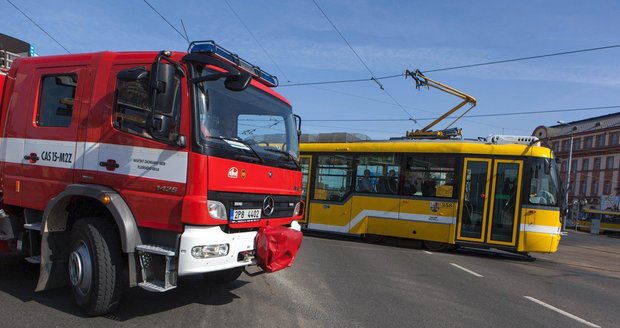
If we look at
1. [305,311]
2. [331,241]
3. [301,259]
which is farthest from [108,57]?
[331,241]

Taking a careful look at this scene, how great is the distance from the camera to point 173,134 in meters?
4.45

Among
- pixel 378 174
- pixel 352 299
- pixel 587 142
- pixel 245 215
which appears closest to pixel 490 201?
pixel 378 174

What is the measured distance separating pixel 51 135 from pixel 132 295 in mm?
2121

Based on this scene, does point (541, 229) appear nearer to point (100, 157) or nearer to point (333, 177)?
point (333, 177)

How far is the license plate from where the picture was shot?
4632 millimetres

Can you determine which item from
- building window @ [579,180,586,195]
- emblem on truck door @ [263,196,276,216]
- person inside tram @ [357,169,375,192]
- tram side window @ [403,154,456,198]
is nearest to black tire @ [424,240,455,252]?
tram side window @ [403,154,456,198]

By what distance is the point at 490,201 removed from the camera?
11.5 metres

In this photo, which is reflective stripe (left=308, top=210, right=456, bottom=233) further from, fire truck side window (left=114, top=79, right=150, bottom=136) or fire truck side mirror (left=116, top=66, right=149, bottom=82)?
fire truck side mirror (left=116, top=66, right=149, bottom=82)

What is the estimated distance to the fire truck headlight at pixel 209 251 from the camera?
14.0 ft

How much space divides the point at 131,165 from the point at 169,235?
828 mm

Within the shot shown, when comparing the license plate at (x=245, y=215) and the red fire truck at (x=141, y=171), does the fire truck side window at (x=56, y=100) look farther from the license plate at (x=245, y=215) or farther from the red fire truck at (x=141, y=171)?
the license plate at (x=245, y=215)

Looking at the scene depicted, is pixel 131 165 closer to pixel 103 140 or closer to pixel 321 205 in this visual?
pixel 103 140

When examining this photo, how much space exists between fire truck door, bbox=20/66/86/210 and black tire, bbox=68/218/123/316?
69 cm

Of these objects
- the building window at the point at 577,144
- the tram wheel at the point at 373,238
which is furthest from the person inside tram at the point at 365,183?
the building window at the point at 577,144
